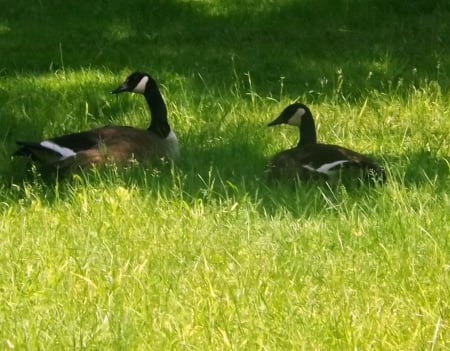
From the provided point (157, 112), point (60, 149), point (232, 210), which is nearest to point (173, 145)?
point (157, 112)

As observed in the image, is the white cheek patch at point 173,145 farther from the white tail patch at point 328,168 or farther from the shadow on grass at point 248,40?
the shadow on grass at point 248,40

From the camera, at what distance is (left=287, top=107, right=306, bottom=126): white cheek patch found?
8659mm

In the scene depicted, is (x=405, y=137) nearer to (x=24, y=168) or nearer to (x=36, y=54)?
(x=24, y=168)

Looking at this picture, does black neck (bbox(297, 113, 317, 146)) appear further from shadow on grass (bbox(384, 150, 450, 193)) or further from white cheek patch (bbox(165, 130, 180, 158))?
white cheek patch (bbox(165, 130, 180, 158))

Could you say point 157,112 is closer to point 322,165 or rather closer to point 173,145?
point 173,145

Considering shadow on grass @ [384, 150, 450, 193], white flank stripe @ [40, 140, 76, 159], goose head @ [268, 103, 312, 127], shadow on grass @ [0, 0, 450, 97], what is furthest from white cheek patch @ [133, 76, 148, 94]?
shadow on grass @ [384, 150, 450, 193]

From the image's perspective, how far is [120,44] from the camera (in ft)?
43.3

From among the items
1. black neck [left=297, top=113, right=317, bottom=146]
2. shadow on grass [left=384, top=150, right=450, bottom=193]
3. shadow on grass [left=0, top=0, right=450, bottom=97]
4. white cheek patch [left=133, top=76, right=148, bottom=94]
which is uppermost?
shadow on grass [left=384, top=150, right=450, bottom=193]

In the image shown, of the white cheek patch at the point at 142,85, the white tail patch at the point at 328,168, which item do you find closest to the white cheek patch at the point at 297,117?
the white tail patch at the point at 328,168

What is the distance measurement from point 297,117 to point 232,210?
2414mm

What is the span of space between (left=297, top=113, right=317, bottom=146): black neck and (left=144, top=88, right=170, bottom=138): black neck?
42.7 inches

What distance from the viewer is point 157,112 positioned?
9273 mm

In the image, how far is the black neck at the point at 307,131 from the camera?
8.52 meters

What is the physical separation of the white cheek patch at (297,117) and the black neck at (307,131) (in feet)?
0.13
